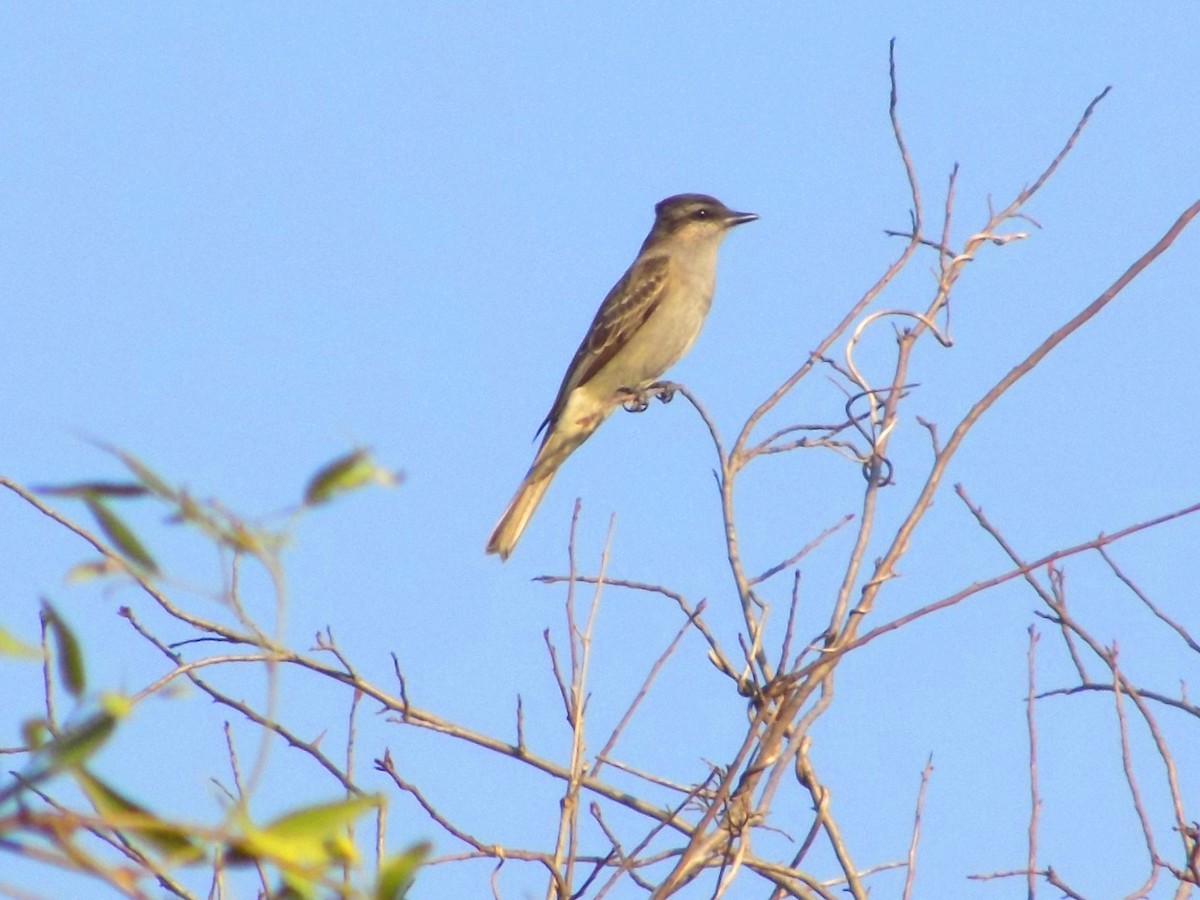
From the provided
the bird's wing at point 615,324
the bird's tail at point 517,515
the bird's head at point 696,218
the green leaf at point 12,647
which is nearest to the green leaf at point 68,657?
the green leaf at point 12,647

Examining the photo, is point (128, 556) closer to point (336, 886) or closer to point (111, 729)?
point (111, 729)

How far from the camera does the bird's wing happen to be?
1048 centimetres

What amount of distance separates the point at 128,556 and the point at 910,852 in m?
2.86

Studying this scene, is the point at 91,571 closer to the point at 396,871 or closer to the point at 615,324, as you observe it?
the point at 396,871

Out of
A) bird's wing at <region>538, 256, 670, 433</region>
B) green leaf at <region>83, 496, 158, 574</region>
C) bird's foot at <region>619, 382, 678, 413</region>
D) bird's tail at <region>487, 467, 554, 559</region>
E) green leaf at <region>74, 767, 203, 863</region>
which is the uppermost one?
bird's wing at <region>538, 256, 670, 433</region>

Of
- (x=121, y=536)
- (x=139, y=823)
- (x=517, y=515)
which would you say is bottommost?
(x=139, y=823)

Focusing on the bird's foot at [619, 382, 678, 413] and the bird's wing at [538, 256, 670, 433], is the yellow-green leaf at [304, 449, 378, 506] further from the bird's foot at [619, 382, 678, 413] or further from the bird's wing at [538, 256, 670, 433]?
the bird's wing at [538, 256, 670, 433]

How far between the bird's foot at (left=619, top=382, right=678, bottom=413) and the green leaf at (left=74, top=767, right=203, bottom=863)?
879 cm

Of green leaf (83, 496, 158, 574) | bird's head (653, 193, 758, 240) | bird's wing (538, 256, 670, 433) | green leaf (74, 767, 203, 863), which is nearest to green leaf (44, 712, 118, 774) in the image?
green leaf (74, 767, 203, 863)

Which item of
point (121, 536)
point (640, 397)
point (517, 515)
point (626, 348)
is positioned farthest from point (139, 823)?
point (626, 348)

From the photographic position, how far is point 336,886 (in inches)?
38.8

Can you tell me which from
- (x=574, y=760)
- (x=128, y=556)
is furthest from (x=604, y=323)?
(x=128, y=556)

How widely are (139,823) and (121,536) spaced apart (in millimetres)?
203

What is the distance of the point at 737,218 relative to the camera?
11.4 metres
